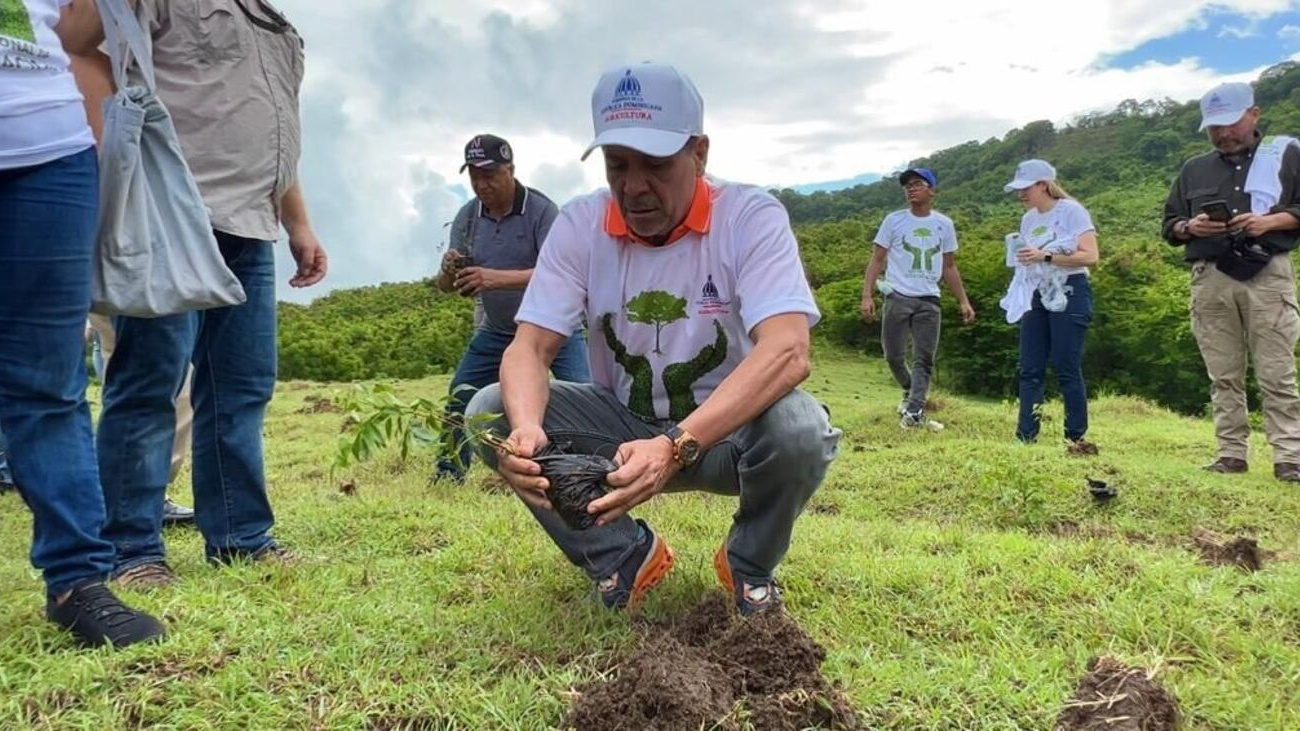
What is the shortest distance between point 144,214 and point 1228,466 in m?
6.11

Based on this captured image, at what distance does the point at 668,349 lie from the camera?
2.84 metres

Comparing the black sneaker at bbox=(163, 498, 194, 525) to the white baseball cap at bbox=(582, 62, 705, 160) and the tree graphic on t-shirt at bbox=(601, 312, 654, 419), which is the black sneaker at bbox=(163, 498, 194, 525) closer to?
the tree graphic on t-shirt at bbox=(601, 312, 654, 419)

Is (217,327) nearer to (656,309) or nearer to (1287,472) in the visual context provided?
(656,309)

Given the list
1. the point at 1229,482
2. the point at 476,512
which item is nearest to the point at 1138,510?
the point at 1229,482

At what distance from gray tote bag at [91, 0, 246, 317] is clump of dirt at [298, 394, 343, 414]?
7666 millimetres

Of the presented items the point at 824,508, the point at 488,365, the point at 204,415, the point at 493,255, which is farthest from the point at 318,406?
the point at 204,415

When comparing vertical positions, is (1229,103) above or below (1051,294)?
above

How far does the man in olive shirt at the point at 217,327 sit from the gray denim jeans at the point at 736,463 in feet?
2.86

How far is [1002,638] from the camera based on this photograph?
2604 mm

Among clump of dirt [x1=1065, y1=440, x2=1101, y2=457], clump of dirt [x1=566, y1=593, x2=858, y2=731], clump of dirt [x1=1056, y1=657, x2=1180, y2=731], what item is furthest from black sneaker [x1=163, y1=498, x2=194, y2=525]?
clump of dirt [x1=1065, y1=440, x2=1101, y2=457]

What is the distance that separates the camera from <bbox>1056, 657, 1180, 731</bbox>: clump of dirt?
2.05m

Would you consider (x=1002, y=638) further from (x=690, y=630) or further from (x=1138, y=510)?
(x=1138, y=510)

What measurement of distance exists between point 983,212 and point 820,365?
93.9 ft

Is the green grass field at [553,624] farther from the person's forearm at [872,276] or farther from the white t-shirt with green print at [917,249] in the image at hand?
the person's forearm at [872,276]
